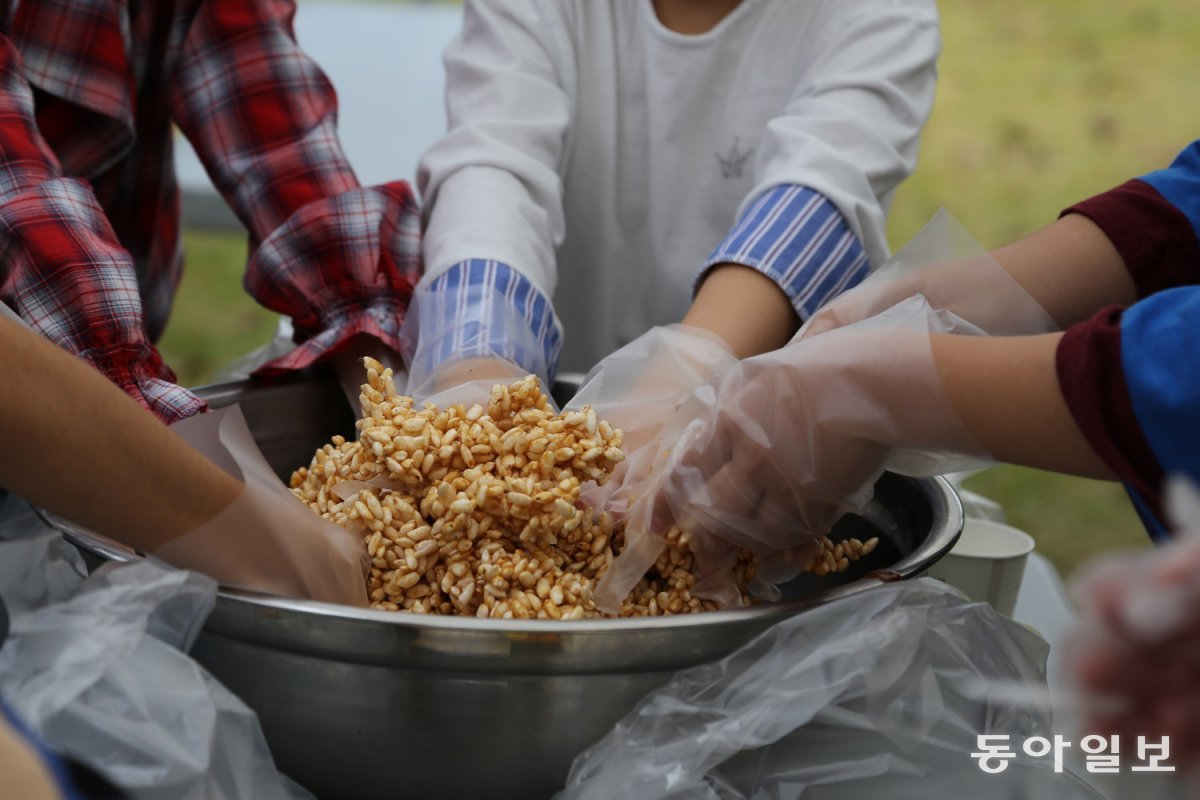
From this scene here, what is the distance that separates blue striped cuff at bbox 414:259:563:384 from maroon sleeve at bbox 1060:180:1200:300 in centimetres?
45

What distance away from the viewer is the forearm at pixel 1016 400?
1.92 feet

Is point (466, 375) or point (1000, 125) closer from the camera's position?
Result: point (466, 375)

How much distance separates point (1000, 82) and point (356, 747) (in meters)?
4.27

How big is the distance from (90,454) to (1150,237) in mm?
703

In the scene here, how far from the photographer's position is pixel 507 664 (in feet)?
1.95

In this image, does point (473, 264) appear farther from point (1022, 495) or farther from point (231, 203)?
point (1022, 495)

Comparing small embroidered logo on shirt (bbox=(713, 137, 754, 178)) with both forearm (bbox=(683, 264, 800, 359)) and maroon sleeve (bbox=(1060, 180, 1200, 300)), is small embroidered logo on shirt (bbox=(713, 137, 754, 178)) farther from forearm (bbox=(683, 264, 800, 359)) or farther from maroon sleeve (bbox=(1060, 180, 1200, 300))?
maroon sleeve (bbox=(1060, 180, 1200, 300))

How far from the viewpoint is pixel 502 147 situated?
3.67 ft

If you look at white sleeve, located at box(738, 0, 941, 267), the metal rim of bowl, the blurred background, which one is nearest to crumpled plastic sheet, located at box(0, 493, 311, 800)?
the metal rim of bowl

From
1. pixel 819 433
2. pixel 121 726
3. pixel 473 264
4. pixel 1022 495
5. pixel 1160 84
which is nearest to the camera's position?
pixel 121 726

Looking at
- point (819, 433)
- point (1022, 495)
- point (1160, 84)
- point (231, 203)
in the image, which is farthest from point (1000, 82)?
Result: point (819, 433)

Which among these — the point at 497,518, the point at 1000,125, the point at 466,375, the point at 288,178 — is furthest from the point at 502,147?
the point at 1000,125

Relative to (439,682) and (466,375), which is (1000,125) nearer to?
(466,375)

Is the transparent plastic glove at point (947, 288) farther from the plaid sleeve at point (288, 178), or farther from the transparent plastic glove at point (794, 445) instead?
the plaid sleeve at point (288, 178)
